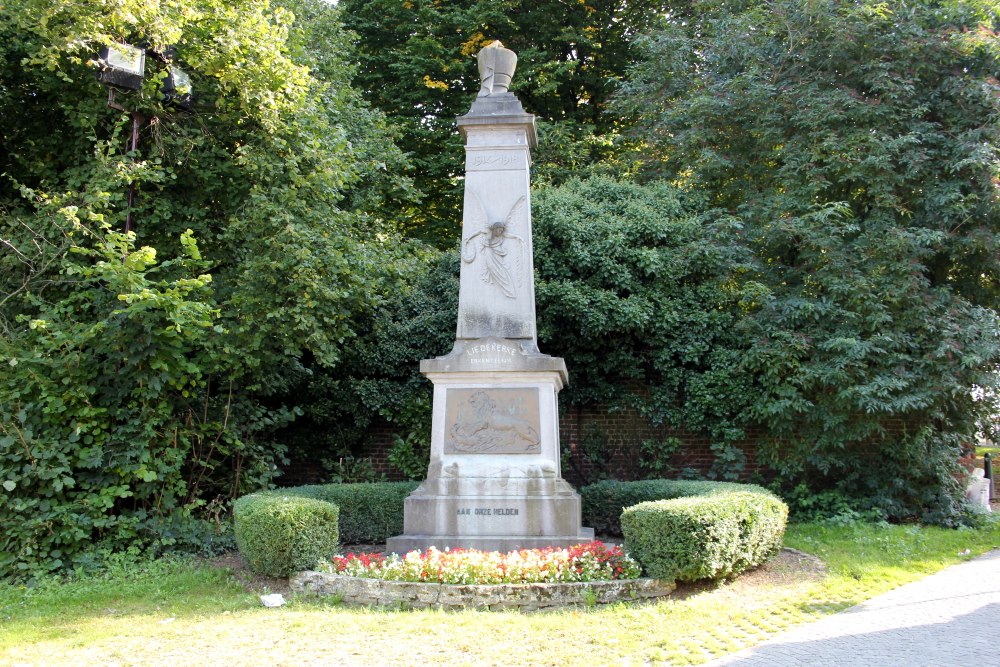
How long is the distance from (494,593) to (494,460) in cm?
220

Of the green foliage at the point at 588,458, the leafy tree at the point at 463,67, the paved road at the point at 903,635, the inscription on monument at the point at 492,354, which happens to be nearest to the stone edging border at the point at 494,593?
the paved road at the point at 903,635

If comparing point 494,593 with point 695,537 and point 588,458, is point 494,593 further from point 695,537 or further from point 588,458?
point 588,458

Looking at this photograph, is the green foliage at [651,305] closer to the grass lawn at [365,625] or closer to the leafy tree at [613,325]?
the leafy tree at [613,325]

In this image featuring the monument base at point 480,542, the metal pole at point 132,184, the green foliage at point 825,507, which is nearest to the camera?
the monument base at point 480,542

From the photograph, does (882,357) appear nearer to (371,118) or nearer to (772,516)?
(772,516)

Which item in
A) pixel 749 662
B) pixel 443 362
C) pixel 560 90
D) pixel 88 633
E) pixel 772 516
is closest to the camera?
pixel 749 662

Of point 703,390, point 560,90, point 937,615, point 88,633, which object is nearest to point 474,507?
point 88,633

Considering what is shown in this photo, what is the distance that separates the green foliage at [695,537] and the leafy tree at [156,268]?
16.4 ft

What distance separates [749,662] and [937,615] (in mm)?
2412

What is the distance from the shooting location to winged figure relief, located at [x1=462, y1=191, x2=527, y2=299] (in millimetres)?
9867

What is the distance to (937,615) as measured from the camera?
Result: 7.05m

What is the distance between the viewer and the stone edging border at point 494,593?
7277mm

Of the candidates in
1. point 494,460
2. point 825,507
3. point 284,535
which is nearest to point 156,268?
point 284,535

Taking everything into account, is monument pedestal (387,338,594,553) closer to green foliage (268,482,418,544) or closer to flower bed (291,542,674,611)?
flower bed (291,542,674,611)
